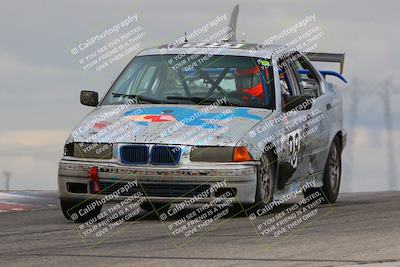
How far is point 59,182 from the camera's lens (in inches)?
437

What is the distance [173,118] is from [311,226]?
173cm

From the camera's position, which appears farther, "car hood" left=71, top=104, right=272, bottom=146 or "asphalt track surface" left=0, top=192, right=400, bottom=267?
"car hood" left=71, top=104, right=272, bottom=146

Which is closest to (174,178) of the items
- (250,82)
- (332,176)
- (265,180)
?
(265,180)

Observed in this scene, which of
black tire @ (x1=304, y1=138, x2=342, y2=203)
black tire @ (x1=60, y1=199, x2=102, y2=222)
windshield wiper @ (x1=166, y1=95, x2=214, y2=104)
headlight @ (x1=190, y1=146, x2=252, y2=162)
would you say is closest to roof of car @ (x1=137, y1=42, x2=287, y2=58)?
windshield wiper @ (x1=166, y1=95, x2=214, y2=104)

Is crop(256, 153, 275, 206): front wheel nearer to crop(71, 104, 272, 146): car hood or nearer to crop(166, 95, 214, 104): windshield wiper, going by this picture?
crop(71, 104, 272, 146): car hood

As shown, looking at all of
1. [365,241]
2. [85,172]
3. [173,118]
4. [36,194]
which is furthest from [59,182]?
[36,194]

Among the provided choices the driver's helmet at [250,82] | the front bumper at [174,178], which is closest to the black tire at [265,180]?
the front bumper at [174,178]

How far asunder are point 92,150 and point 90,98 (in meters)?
1.29

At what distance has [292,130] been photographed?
11.9 meters

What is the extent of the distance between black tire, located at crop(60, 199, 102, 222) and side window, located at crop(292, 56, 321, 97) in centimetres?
315

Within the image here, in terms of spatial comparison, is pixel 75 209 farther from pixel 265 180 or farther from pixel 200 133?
pixel 265 180

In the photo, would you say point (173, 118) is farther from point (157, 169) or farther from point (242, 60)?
point (242, 60)

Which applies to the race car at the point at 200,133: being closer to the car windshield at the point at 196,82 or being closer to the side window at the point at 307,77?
the car windshield at the point at 196,82

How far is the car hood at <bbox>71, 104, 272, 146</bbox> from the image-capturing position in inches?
425
